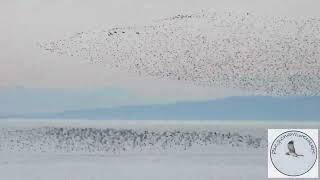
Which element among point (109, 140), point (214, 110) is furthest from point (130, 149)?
point (214, 110)

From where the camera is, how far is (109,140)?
3.88 metres

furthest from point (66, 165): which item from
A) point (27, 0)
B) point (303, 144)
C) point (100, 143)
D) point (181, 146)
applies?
point (303, 144)

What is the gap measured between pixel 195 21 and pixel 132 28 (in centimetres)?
32

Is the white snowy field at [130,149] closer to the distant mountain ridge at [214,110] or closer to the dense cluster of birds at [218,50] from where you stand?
the distant mountain ridge at [214,110]

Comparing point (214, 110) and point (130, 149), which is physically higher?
point (214, 110)

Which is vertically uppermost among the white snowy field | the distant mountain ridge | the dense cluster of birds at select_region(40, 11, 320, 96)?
the dense cluster of birds at select_region(40, 11, 320, 96)

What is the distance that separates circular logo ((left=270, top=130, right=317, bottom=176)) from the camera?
385 centimetres

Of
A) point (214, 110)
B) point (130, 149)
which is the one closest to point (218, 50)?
point (214, 110)

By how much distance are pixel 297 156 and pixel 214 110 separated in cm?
48

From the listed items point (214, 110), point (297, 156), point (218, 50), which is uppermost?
point (218, 50)

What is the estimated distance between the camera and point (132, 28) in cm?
388

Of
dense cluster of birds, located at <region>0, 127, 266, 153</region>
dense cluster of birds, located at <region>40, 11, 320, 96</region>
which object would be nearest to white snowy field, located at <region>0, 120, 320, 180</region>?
dense cluster of birds, located at <region>0, 127, 266, 153</region>

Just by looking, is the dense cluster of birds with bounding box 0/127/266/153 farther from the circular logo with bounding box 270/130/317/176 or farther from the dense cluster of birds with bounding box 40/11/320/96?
the dense cluster of birds with bounding box 40/11/320/96

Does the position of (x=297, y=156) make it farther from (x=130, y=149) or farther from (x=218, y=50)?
(x=130, y=149)
